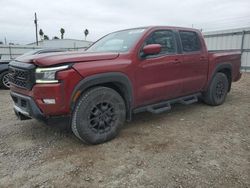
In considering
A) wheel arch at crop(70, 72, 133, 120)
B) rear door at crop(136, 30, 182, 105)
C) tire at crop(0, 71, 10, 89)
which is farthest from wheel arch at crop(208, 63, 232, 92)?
tire at crop(0, 71, 10, 89)

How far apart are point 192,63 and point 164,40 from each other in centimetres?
85

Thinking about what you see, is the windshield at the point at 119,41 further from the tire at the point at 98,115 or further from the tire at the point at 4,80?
the tire at the point at 4,80

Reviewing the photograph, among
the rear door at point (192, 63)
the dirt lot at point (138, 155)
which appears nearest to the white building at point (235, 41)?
the rear door at point (192, 63)

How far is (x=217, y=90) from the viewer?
5531mm

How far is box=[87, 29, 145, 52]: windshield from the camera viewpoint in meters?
3.82

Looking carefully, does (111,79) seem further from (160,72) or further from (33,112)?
(33,112)

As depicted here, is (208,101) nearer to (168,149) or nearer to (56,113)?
(168,149)

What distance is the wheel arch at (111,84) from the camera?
3.06 m

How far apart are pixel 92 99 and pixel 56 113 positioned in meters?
0.52

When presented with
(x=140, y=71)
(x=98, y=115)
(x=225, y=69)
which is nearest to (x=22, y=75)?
(x=98, y=115)

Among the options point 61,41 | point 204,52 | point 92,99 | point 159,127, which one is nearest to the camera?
point 92,99

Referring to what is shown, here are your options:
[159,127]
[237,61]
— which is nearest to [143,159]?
[159,127]

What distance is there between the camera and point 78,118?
311 centimetres

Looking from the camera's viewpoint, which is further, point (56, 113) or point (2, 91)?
point (2, 91)
